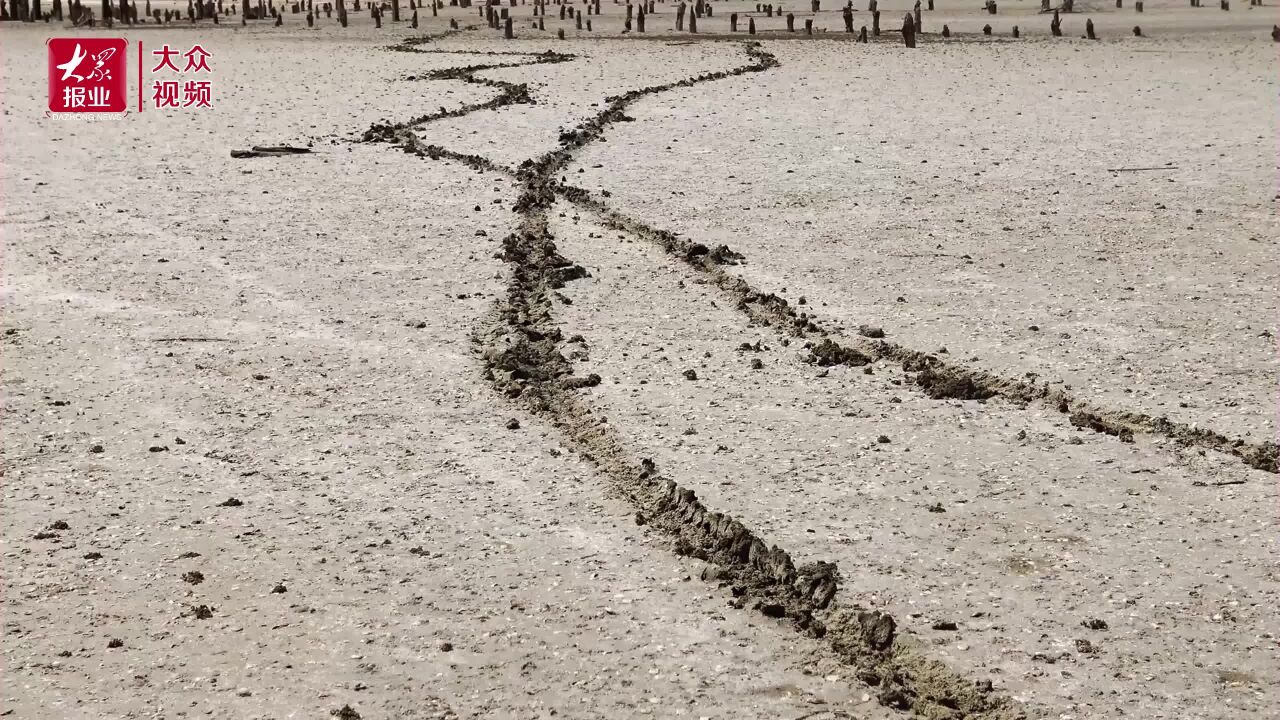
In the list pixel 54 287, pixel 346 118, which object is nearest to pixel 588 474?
pixel 54 287

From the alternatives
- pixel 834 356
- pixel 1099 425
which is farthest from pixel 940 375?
pixel 1099 425

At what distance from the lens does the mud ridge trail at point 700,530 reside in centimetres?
546

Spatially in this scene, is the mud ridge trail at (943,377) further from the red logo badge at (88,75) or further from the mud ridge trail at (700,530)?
the red logo badge at (88,75)

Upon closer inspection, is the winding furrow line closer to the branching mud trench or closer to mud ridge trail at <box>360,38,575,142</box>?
the branching mud trench

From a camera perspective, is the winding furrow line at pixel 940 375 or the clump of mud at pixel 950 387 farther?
the clump of mud at pixel 950 387

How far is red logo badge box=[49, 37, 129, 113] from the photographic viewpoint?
2308cm

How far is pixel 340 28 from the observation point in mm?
46469

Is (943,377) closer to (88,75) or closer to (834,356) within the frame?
(834,356)

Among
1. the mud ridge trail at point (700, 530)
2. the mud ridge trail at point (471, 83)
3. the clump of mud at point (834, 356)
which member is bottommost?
the mud ridge trail at point (700, 530)

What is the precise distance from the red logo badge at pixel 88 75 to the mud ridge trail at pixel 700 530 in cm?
1319

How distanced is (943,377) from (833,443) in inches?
49.2

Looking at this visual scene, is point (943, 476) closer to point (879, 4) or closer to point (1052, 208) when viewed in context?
point (1052, 208)

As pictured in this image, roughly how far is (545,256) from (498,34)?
32.0 metres

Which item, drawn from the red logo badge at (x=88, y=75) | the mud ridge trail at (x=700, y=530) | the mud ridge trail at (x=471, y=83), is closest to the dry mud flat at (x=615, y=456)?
the mud ridge trail at (x=700, y=530)
